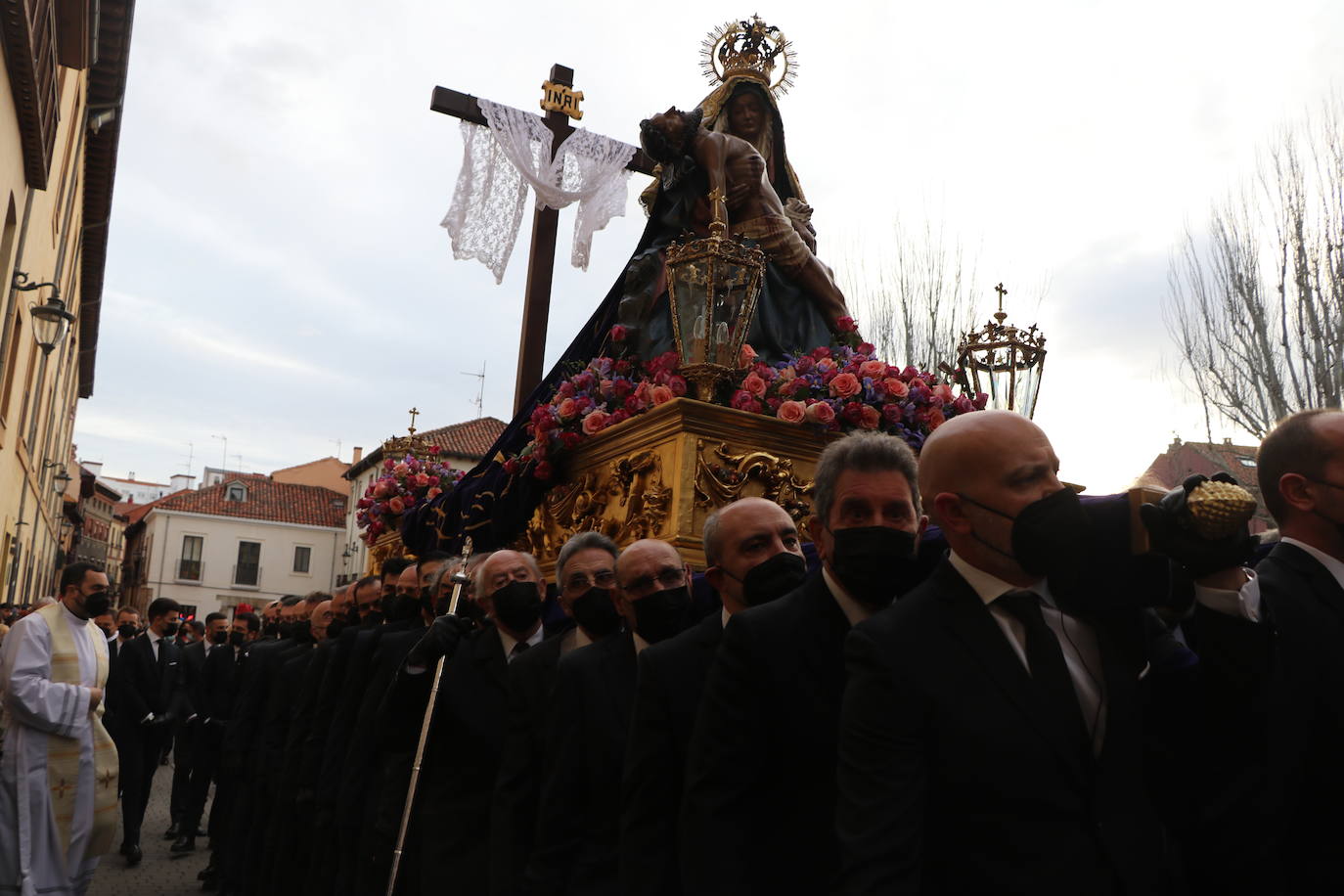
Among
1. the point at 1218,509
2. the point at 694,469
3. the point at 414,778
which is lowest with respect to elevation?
the point at 414,778

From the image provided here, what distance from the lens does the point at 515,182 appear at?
8875 mm

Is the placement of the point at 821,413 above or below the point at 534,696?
above

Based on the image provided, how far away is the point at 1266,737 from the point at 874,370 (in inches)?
123

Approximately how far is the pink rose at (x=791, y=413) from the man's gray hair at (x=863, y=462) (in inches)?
86.1

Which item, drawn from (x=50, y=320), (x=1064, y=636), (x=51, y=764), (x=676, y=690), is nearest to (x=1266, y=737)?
(x=1064, y=636)

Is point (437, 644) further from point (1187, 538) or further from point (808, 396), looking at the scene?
point (1187, 538)

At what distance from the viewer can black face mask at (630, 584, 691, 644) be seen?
3.25 metres

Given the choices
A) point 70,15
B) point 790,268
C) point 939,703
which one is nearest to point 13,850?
point 790,268

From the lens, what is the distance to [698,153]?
596 centimetres

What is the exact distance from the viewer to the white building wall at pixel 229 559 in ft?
180

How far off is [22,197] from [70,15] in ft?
5.41

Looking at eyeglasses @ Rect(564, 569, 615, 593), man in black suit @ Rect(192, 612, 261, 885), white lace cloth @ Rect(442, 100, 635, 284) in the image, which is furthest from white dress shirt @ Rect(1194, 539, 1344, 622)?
man in black suit @ Rect(192, 612, 261, 885)

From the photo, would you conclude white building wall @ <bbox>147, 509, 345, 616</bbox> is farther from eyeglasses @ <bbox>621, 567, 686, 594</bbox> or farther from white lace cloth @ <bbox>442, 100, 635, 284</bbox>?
eyeglasses @ <bbox>621, 567, 686, 594</bbox>

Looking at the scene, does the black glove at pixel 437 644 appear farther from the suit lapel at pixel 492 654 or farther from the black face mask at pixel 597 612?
the black face mask at pixel 597 612
